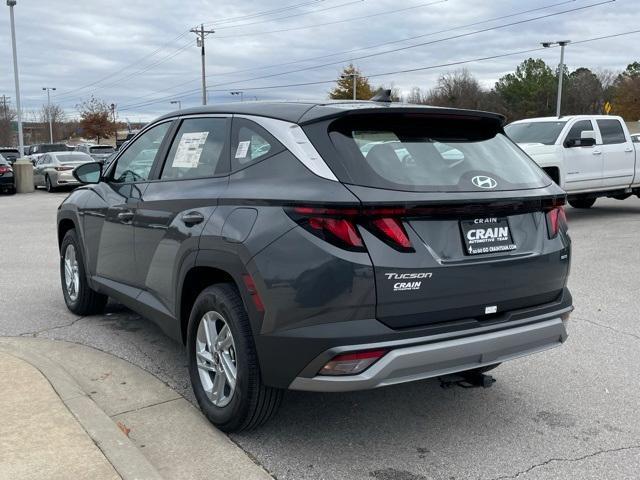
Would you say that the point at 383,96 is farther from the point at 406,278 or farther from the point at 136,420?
the point at 136,420

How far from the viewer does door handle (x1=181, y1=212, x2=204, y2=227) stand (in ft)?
12.4

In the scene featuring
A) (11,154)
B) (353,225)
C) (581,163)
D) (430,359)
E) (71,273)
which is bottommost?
(71,273)

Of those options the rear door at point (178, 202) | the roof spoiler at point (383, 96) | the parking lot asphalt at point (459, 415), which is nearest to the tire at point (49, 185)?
the parking lot asphalt at point (459, 415)

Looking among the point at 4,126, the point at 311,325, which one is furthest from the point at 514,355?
the point at 4,126

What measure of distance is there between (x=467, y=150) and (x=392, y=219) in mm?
892

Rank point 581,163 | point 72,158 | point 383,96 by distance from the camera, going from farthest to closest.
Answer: point 72,158
point 581,163
point 383,96

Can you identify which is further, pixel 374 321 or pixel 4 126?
pixel 4 126

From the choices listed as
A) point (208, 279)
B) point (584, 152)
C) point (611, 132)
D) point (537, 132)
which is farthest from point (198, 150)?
point (611, 132)

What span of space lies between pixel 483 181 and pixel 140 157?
2.72 metres

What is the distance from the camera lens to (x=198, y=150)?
13.8ft

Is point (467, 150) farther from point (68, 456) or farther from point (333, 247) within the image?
point (68, 456)

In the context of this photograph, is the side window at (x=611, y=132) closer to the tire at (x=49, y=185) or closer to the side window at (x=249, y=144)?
the side window at (x=249, y=144)

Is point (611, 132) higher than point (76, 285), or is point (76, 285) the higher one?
point (611, 132)

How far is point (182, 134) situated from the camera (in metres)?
4.49
